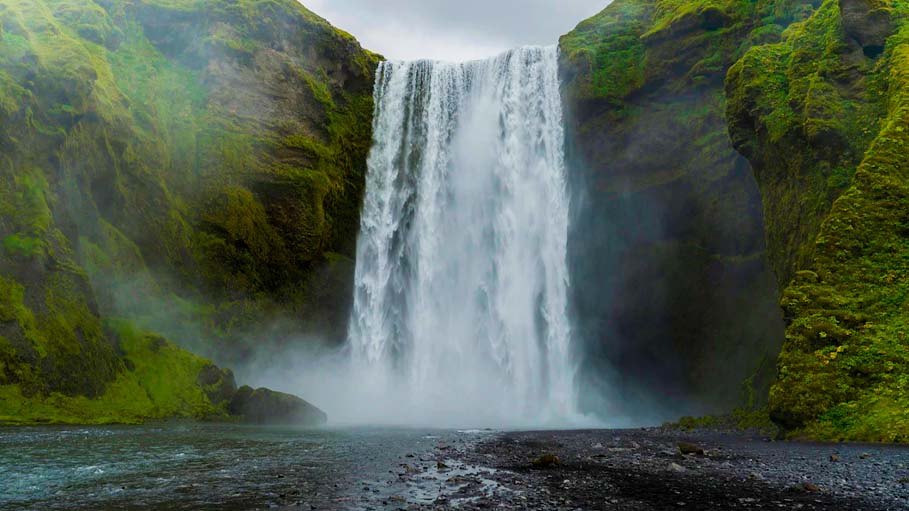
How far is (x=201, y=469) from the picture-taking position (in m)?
12.5

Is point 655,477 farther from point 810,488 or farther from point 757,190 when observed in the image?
point 757,190

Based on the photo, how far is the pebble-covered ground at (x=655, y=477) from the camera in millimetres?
8789

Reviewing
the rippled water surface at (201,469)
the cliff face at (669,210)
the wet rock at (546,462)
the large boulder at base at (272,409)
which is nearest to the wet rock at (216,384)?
Answer: the large boulder at base at (272,409)

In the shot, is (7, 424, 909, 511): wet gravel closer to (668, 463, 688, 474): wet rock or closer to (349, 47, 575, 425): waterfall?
(668, 463, 688, 474): wet rock

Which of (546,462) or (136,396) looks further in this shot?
(136,396)

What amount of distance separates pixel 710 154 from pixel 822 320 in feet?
63.0

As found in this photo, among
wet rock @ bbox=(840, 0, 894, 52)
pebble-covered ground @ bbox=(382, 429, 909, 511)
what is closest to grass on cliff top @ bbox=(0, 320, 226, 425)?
pebble-covered ground @ bbox=(382, 429, 909, 511)

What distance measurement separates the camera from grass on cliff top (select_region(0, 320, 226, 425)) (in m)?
23.9

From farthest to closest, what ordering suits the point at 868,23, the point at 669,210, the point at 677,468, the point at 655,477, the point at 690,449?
1. the point at 669,210
2. the point at 868,23
3. the point at 690,449
4. the point at 677,468
5. the point at 655,477

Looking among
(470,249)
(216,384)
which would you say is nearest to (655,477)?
(216,384)

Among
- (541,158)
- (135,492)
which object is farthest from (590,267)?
(135,492)

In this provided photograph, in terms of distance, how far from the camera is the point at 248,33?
43.3m

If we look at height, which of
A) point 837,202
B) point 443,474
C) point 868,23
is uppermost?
point 868,23

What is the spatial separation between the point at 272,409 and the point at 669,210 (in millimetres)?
25216
